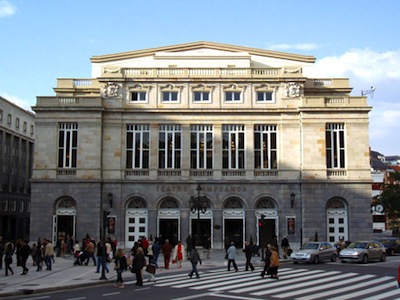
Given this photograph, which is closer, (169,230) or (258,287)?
(258,287)

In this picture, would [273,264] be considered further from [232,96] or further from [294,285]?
[232,96]

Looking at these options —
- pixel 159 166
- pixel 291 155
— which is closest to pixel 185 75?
pixel 159 166

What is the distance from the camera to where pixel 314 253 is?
3394cm

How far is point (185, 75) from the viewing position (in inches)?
1924

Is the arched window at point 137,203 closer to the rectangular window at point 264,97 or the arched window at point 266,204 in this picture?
the arched window at point 266,204

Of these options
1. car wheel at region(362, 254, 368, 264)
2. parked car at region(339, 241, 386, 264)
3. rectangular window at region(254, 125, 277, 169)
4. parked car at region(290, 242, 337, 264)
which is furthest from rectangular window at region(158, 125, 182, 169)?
car wheel at region(362, 254, 368, 264)

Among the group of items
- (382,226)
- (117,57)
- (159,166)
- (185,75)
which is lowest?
(382,226)

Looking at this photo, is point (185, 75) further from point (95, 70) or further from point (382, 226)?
point (382, 226)

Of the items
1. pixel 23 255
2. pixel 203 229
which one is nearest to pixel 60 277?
pixel 23 255

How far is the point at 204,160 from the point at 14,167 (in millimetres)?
41468

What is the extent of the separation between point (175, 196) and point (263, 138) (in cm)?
952

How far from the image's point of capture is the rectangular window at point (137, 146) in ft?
158

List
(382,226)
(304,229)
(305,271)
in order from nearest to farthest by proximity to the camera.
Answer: (305,271) < (304,229) < (382,226)

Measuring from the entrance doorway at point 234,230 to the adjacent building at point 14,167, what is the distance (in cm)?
3509
